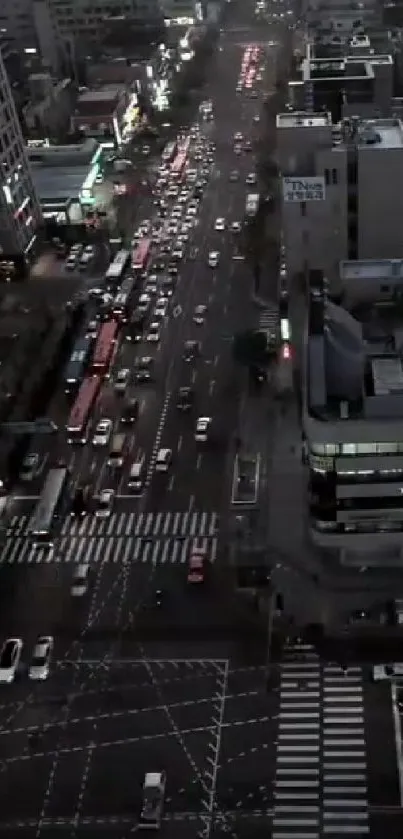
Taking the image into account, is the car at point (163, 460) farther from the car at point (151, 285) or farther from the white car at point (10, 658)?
the car at point (151, 285)

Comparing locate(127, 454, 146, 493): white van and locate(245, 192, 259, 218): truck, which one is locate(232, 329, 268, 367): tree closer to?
locate(127, 454, 146, 493): white van

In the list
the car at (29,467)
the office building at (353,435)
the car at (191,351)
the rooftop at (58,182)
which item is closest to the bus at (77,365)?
the car at (29,467)

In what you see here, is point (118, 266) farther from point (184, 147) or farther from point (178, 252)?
point (184, 147)

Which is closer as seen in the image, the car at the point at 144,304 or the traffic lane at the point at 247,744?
the traffic lane at the point at 247,744

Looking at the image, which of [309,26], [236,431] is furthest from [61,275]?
[309,26]

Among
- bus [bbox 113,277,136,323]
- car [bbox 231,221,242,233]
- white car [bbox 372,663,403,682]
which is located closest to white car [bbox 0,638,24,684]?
white car [bbox 372,663,403,682]

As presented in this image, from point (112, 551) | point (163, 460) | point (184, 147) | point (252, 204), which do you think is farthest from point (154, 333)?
point (184, 147)

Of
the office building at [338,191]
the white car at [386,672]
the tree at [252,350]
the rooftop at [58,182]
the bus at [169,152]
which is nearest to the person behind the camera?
the white car at [386,672]
